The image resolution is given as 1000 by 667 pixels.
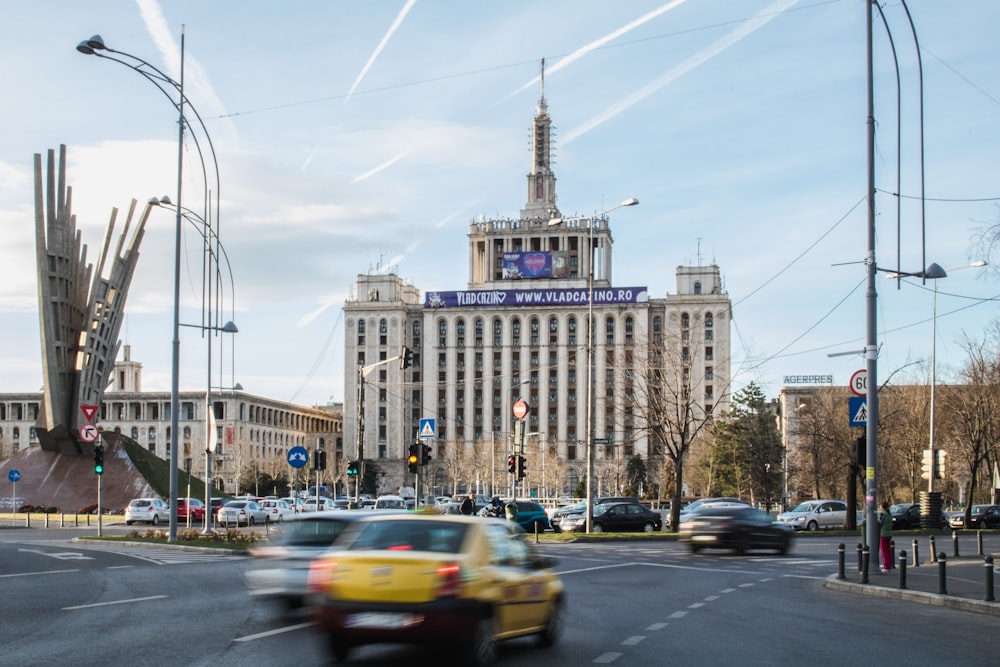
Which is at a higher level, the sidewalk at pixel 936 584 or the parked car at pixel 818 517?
the sidewalk at pixel 936 584

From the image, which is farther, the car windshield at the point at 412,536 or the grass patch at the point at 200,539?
the grass patch at the point at 200,539

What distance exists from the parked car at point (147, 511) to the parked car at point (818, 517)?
30.3 meters

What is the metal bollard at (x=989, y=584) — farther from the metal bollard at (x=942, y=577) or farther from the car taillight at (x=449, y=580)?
the car taillight at (x=449, y=580)

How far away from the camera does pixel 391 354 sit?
497ft

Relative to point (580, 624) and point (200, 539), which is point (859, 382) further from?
point (200, 539)

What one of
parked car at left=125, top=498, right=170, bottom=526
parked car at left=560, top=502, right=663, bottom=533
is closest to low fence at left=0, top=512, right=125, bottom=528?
parked car at left=125, top=498, right=170, bottom=526

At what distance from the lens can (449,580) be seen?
32.7 ft

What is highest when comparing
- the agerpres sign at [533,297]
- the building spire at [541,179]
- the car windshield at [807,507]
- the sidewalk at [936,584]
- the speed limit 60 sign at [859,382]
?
the building spire at [541,179]

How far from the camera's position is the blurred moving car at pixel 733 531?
1264 inches

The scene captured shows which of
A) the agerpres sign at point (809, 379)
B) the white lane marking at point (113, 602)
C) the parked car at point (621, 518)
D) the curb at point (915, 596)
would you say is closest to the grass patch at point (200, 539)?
the white lane marking at point (113, 602)

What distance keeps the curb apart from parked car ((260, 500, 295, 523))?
41.6 meters

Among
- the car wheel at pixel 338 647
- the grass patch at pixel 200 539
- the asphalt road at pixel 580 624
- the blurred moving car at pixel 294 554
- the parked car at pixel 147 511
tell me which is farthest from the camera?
the parked car at pixel 147 511

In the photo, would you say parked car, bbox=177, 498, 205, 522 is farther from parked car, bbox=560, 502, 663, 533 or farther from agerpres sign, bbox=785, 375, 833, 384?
agerpres sign, bbox=785, 375, 833, 384

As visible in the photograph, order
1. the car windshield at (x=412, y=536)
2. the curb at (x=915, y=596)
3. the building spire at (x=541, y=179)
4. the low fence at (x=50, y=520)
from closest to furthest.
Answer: the car windshield at (x=412, y=536) → the curb at (x=915, y=596) → the low fence at (x=50, y=520) → the building spire at (x=541, y=179)
